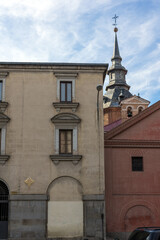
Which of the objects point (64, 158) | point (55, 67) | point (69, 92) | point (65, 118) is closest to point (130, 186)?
point (64, 158)

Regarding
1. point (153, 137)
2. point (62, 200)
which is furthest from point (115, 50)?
point (62, 200)

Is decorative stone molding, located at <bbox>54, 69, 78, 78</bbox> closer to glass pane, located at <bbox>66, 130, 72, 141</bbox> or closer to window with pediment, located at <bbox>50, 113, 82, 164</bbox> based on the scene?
window with pediment, located at <bbox>50, 113, 82, 164</bbox>

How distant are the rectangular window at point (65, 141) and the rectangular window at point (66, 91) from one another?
2.17 m

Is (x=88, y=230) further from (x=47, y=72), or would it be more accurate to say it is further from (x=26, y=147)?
(x=47, y=72)

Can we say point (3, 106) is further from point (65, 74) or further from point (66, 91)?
point (65, 74)

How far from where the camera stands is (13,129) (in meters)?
22.9

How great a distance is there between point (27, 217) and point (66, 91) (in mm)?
8425

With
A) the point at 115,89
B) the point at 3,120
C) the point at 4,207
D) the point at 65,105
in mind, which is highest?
the point at 115,89

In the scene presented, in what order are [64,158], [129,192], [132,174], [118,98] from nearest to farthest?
[64,158], [129,192], [132,174], [118,98]

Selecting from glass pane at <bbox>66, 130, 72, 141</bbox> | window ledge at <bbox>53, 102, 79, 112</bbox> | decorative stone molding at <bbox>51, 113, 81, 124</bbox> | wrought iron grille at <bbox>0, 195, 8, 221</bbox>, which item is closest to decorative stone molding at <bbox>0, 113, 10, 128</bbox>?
decorative stone molding at <bbox>51, 113, 81, 124</bbox>

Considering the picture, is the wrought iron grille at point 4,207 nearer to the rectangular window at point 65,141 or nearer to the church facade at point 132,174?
the rectangular window at point 65,141

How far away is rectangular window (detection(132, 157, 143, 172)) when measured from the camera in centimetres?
2494

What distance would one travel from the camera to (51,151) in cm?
2269

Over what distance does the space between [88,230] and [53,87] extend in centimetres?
936
